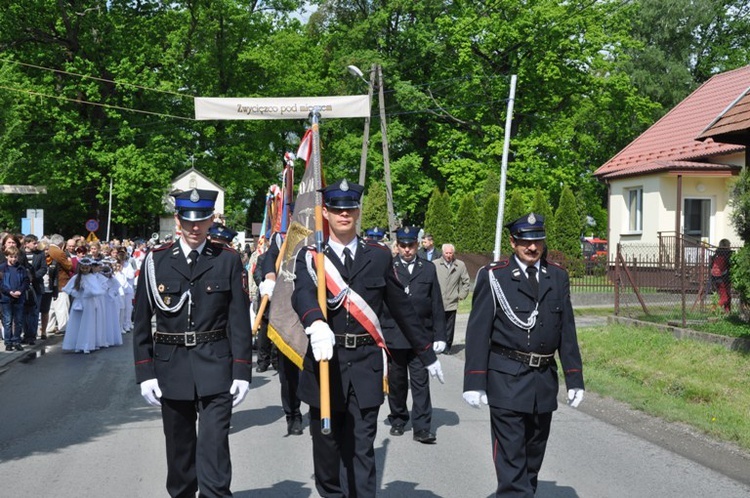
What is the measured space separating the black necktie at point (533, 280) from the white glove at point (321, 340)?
1346 mm

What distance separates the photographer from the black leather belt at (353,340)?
581 centimetres

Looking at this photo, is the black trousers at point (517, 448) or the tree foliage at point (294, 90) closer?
the black trousers at point (517, 448)

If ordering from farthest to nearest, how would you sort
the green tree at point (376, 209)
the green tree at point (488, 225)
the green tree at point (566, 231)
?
the green tree at point (376, 209), the green tree at point (488, 225), the green tree at point (566, 231)

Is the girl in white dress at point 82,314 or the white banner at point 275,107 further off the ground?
the white banner at point 275,107

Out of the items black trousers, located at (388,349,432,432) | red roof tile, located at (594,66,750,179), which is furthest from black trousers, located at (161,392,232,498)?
red roof tile, located at (594,66,750,179)

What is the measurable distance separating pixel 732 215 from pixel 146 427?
26.0 feet

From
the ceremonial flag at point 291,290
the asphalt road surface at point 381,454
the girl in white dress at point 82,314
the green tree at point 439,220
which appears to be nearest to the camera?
the ceremonial flag at point 291,290

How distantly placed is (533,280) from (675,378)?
7088mm

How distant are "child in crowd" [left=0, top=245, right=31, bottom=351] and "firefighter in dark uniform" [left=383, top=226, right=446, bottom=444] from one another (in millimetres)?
8644

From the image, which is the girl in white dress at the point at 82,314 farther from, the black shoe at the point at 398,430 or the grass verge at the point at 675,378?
the black shoe at the point at 398,430

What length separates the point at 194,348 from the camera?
229 inches

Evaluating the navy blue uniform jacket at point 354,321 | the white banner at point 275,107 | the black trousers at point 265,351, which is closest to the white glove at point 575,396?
the navy blue uniform jacket at point 354,321

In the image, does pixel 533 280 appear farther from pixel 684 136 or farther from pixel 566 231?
pixel 566 231

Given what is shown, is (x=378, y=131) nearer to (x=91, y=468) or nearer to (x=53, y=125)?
(x=53, y=125)
